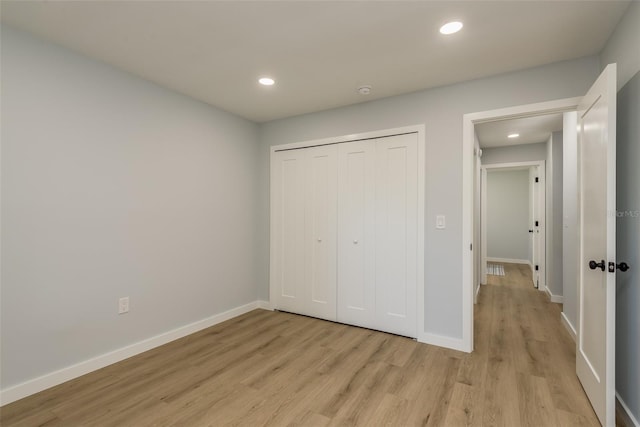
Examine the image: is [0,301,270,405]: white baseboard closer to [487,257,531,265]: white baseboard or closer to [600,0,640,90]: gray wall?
[600,0,640,90]: gray wall

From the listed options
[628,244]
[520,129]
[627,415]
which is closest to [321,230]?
[628,244]

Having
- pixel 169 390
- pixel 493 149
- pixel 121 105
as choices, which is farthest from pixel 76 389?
pixel 493 149

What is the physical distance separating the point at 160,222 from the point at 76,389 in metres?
1.40

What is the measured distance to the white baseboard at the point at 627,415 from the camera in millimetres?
1666

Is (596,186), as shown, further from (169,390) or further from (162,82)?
(162,82)

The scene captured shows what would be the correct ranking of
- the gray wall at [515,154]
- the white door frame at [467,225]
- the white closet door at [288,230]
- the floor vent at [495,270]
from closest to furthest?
1. the white door frame at [467,225]
2. the white closet door at [288,230]
3. the gray wall at [515,154]
4. the floor vent at [495,270]

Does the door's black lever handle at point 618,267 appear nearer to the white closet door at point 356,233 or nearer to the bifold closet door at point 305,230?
the white closet door at point 356,233

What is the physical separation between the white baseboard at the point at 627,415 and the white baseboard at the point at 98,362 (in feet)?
11.3

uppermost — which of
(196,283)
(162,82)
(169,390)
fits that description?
(162,82)

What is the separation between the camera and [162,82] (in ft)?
9.38

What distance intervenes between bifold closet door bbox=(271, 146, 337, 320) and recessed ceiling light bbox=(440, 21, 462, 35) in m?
1.70

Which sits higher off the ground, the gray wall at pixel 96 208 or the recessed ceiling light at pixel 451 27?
the recessed ceiling light at pixel 451 27

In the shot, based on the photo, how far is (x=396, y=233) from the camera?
317 cm

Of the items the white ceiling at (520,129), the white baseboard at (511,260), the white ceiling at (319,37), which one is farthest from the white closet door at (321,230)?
the white baseboard at (511,260)
